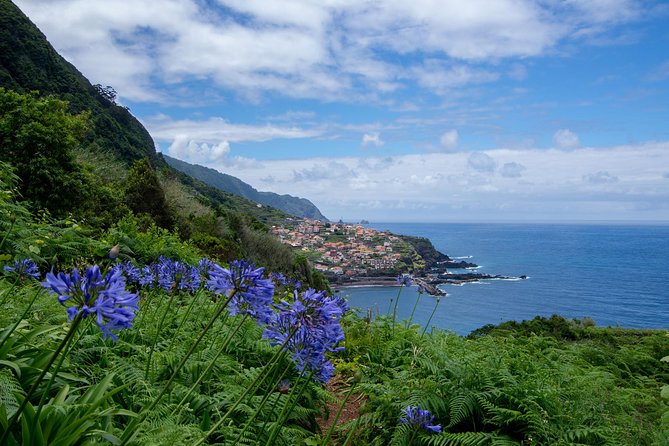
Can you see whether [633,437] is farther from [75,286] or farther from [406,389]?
[75,286]

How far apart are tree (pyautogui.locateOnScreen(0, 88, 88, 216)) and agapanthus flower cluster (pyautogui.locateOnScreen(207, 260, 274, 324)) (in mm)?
10943

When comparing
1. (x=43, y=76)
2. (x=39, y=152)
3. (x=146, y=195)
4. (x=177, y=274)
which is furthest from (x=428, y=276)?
(x=177, y=274)

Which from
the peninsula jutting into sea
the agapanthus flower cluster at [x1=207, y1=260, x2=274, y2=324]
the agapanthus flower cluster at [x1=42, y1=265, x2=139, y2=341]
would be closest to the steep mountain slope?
the peninsula jutting into sea

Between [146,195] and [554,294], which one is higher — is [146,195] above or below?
above

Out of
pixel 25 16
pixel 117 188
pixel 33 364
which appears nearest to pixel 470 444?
pixel 33 364

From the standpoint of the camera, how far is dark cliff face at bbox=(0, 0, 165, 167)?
1273 inches

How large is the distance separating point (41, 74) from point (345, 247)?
96.6 ft

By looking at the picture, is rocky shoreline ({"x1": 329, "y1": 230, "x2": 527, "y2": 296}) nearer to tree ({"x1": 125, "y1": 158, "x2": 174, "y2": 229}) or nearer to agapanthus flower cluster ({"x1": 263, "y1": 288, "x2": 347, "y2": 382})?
tree ({"x1": 125, "y1": 158, "x2": 174, "y2": 229})

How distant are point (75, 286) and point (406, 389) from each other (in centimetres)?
332

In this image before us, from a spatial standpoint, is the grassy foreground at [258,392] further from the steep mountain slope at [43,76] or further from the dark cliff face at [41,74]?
the dark cliff face at [41,74]

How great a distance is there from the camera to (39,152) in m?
11.1

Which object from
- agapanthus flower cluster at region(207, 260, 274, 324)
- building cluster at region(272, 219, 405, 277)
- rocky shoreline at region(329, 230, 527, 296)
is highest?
agapanthus flower cluster at region(207, 260, 274, 324)

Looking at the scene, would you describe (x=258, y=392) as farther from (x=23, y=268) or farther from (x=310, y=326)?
(x=310, y=326)

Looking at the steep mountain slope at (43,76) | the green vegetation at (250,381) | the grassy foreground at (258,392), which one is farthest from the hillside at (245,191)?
the grassy foreground at (258,392)
